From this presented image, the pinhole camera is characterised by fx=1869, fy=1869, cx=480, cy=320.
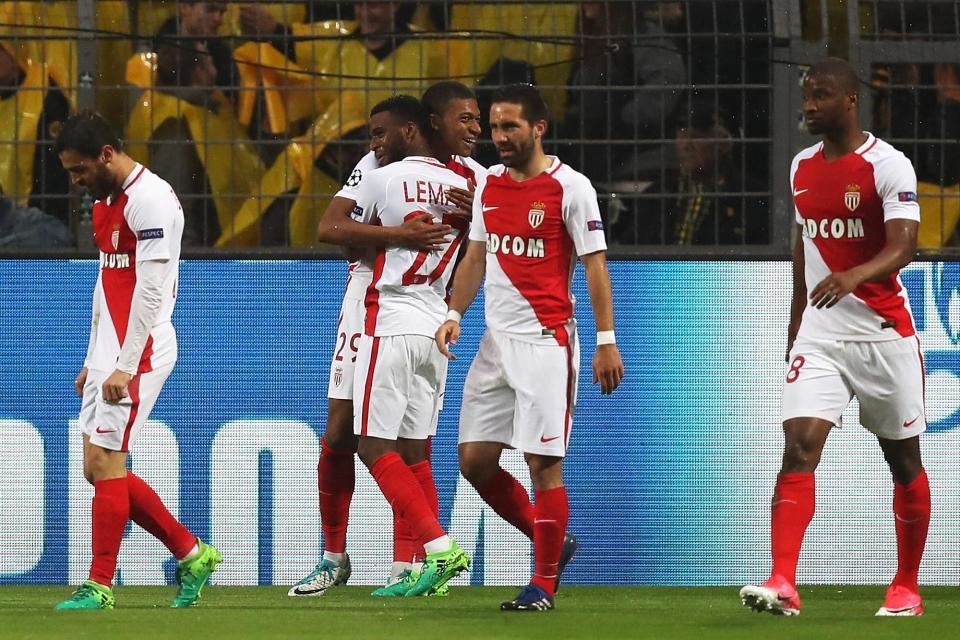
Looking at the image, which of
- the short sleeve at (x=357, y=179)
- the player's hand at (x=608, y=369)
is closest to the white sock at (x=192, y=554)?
the short sleeve at (x=357, y=179)

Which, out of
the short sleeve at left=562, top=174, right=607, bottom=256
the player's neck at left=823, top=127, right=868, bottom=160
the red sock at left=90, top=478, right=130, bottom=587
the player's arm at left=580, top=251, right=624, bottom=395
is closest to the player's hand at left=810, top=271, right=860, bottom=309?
the player's neck at left=823, top=127, right=868, bottom=160

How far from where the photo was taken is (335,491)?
844cm

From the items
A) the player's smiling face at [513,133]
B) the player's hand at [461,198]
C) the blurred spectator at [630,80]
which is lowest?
the player's hand at [461,198]

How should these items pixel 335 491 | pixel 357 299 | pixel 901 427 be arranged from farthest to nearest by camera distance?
pixel 335 491
pixel 357 299
pixel 901 427

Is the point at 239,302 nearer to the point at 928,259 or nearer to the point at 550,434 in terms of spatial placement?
the point at 550,434

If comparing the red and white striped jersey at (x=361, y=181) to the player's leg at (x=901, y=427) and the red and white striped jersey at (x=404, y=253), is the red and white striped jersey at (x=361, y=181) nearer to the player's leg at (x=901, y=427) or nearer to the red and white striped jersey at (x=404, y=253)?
the red and white striped jersey at (x=404, y=253)

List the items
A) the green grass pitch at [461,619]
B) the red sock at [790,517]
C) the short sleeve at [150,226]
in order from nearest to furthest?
the green grass pitch at [461,619], the red sock at [790,517], the short sleeve at [150,226]

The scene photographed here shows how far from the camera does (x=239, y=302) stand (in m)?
9.20

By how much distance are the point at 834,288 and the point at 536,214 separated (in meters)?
1.18

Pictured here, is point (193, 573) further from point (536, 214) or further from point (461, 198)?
point (536, 214)

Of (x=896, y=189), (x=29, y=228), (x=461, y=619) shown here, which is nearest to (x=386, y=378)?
(x=461, y=619)

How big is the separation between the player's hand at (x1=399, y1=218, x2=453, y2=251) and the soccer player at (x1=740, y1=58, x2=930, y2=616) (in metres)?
1.54

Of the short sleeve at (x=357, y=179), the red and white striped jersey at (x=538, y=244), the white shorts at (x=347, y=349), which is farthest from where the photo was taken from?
the white shorts at (x=347, y=349)

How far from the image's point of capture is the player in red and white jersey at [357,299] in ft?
25.4
